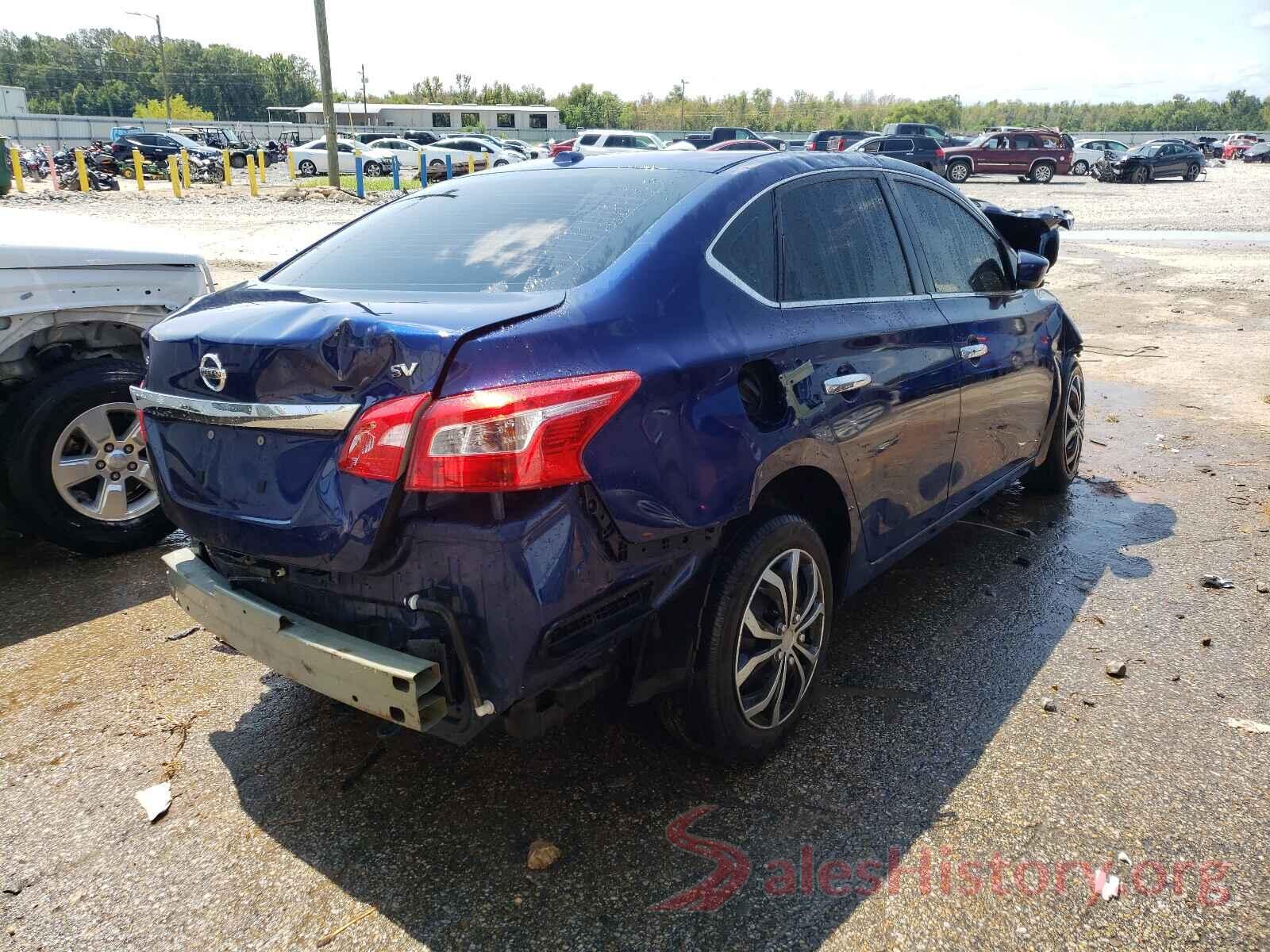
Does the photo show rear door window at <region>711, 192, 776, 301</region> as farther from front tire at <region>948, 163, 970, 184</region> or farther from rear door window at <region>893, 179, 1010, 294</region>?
front tire at <region>948, 163, 970, 184</region>

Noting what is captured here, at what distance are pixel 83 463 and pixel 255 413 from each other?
2.56 m

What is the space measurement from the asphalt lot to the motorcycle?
37.0 meters

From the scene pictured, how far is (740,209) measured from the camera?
289 cm

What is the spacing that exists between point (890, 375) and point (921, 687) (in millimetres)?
1120

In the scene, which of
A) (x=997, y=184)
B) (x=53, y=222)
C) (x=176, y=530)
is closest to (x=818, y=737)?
(x=176, y=530)

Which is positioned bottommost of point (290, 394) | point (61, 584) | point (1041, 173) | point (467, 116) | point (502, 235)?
point (61, 584)

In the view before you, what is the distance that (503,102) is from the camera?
103m

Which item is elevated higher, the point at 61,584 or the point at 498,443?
the point at 498,443

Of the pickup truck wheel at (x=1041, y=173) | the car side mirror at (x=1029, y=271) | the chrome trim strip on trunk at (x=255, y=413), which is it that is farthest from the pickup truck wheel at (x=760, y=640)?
the pickup truck wheel at (x=1041, y=173)

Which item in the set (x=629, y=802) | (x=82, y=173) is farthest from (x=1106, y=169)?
(x=629, y=802)

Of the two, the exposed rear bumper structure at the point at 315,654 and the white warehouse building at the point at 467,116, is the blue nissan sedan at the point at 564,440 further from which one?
the white warehouse building at the point at 467,116

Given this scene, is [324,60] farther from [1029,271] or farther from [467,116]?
[467,116]

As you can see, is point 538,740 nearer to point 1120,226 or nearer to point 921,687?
point 921,687
